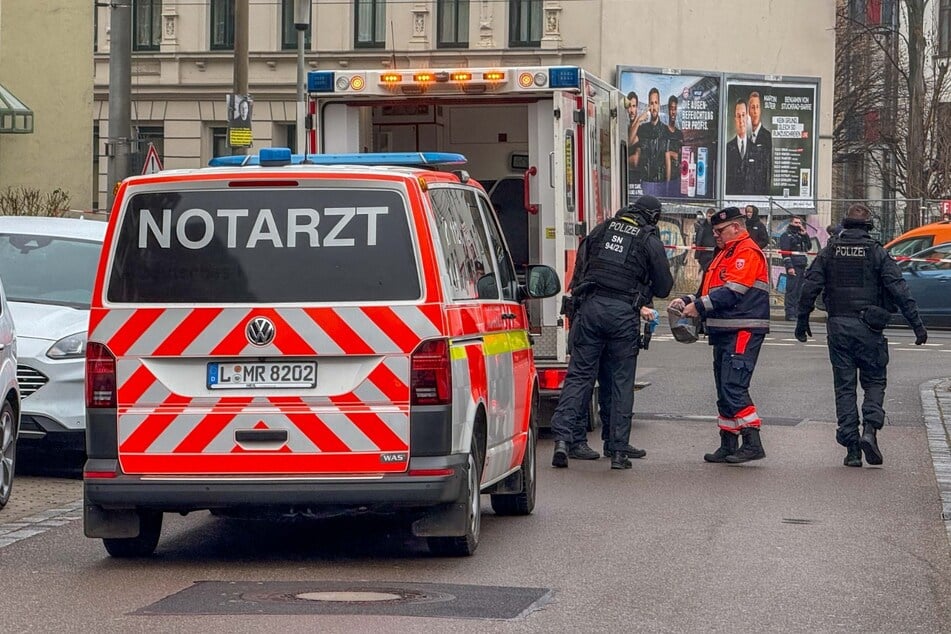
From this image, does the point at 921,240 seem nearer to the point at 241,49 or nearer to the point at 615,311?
the point at 241,49

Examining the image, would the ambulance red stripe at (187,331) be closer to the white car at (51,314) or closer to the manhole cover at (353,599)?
the manhole cover at (353,599)

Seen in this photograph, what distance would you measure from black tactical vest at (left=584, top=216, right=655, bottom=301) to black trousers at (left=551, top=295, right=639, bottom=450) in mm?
121

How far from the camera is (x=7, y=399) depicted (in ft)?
35.3

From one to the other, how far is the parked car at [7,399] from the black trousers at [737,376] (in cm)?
492

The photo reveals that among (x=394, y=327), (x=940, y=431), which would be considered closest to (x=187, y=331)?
(x=394, y=327)

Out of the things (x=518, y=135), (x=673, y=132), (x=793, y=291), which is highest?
(x=673, y=132)

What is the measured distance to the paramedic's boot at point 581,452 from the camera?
43.1ft

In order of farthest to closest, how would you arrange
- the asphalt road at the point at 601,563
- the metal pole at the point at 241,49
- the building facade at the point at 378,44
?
1. the building facade at the point at 378,44
2. the metal pole at the point at 241,49
3. the asphalt road at the point at 601,563

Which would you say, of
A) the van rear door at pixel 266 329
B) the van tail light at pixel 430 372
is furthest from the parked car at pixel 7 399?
Answer: the van tail light at pixel 430 372

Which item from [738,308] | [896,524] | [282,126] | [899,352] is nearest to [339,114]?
[738,308]

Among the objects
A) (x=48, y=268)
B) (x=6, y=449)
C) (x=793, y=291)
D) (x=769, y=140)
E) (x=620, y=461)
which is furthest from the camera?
(x=769, y=140)

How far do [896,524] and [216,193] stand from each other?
14.1 ft

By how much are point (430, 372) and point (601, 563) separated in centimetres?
130

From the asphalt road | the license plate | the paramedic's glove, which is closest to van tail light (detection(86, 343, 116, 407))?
the license plate
